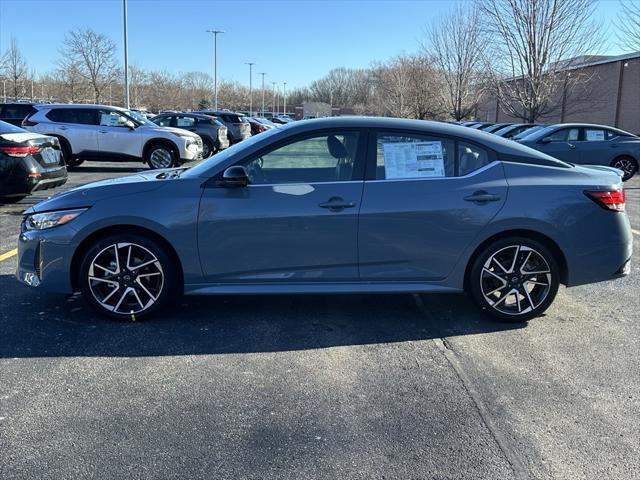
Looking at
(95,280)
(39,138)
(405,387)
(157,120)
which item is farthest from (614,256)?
(157,120)

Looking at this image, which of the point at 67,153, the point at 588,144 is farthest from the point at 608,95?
the point at 67,153

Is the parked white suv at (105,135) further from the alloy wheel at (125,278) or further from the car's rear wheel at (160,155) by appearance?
the alloy wheel at (125,278)

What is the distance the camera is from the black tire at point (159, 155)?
52.0 feet

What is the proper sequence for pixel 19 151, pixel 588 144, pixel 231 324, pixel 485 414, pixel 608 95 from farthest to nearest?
pixel 608 95
pixel 588 144
pixel 19 151
pixel 231 324
pixel 485 414

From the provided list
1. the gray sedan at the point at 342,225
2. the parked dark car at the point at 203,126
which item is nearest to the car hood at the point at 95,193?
the gray sedan at the point at 342,225

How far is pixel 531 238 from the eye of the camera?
4.69 m

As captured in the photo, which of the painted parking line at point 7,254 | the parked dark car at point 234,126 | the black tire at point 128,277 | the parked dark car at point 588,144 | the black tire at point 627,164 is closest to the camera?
the black tire at point 128,277

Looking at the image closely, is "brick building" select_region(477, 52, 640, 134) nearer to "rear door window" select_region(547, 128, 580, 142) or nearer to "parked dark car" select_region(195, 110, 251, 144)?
"rear door window" select_region(547, 128, 580, 142)

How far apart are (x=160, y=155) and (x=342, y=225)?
1247 centimetres

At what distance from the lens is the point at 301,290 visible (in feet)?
14.9

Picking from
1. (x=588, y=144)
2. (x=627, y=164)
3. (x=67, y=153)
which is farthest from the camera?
(x=627, y=164)

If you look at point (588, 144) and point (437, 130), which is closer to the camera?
point (437, 130)

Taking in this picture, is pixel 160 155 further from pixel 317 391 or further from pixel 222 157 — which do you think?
pixel 317 391

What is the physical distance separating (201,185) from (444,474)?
8.99ft
